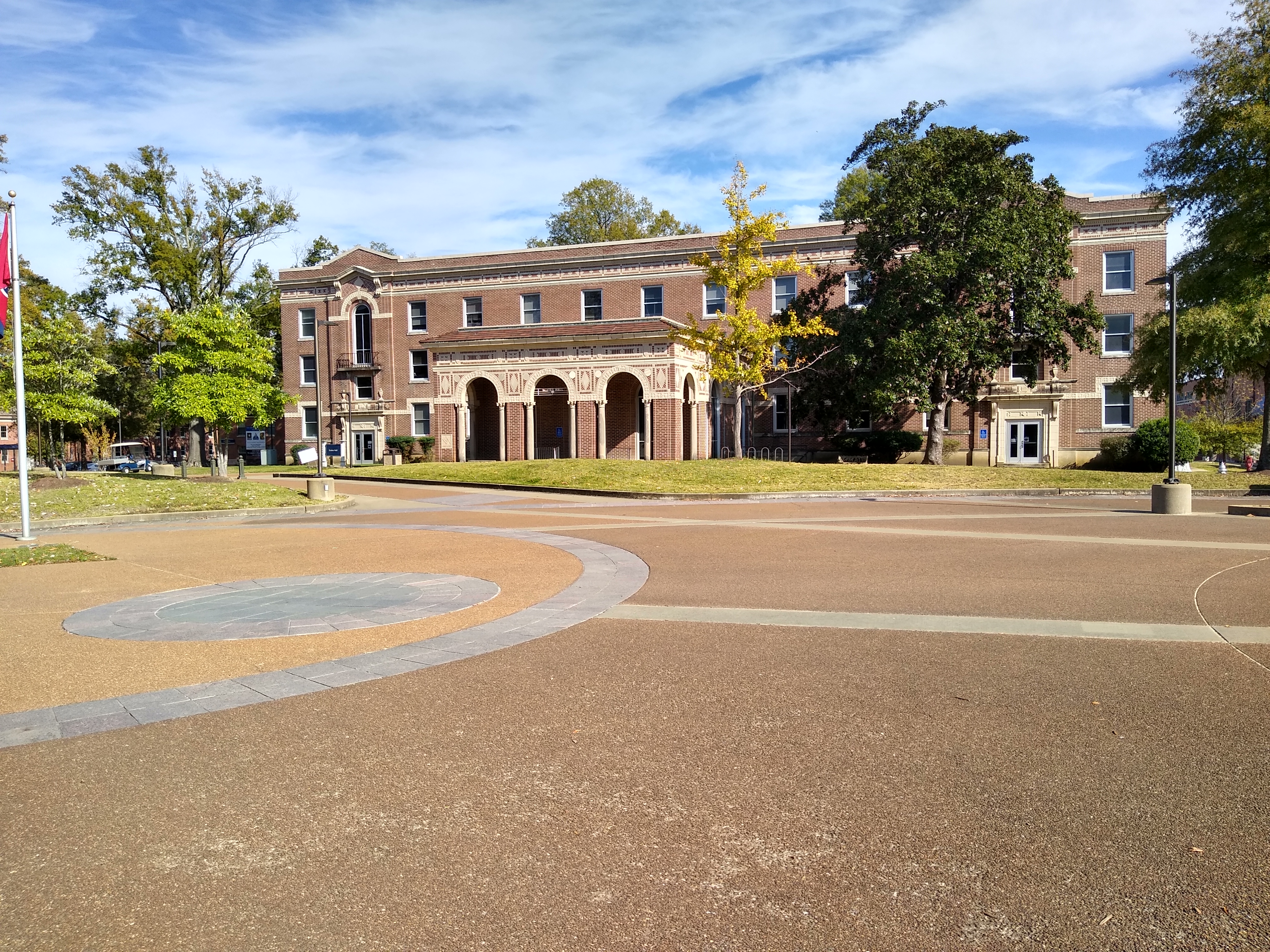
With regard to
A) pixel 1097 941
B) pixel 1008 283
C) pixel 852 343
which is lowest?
pixel 1097 941

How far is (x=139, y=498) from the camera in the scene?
21.8m

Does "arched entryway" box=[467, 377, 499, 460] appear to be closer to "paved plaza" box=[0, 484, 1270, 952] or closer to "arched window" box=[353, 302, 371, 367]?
"arched window" box=[353, 302, 371, 367]

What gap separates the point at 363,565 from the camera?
38.5 feet

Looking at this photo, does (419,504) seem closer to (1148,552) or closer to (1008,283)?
(1148,552)

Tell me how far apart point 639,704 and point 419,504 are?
18.5m

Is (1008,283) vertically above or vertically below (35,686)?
above

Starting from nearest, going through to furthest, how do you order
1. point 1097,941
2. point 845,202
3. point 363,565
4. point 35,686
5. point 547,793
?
1. point 1097,941
2. point 547,793
3. point 35,686
4. point 363,565
5. point 845,202

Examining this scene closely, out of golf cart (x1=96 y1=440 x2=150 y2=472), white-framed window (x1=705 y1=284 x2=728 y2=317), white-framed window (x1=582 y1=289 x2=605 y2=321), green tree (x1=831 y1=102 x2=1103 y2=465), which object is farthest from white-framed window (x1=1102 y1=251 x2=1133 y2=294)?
golf cart (x1=96 y1=440 x2=150 y2=472)

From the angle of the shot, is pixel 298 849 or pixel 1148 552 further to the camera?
pixel 1148 552

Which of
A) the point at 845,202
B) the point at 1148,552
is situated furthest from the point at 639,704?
the point at 845,202

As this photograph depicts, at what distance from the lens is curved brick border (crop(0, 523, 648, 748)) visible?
541 centimetres

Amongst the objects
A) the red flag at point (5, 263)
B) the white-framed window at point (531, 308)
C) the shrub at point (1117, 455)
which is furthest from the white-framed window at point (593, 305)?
the red flag at point (5, 263)

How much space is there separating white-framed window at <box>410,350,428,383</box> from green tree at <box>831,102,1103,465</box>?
27.0m

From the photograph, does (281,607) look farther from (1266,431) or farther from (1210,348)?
(1266,431)
